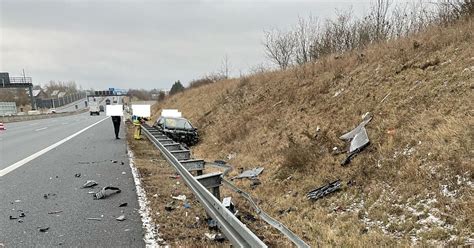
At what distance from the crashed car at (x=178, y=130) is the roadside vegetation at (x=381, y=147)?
2.58 metres

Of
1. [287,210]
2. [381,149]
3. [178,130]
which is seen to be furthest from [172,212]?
[178,130]

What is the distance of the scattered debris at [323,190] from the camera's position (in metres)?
6.73

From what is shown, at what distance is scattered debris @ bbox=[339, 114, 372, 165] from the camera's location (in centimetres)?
738

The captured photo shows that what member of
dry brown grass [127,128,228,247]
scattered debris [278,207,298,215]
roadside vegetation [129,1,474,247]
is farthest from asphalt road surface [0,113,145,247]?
scattered debris [278,207,298,215]

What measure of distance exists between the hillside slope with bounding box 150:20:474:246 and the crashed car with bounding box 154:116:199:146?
11.8ft

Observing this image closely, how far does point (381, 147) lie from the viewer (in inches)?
271

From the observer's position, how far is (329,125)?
9.59m

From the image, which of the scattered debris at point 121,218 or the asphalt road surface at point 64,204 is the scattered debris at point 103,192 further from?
the scattered debris at point 121,218

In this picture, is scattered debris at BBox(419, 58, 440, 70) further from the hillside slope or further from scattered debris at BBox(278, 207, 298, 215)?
scattered debris at BBox(278, 207, 298, 215)

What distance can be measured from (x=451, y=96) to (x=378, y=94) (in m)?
2.48

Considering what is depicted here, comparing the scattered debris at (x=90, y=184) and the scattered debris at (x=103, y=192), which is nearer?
the scattered debris at (x=103, y=192)

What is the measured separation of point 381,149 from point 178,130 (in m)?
11.5

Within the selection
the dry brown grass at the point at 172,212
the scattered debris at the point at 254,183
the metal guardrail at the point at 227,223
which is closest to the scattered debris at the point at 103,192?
the dry brown grass at the point at 172,212

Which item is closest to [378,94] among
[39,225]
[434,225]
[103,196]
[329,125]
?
[329,125]
